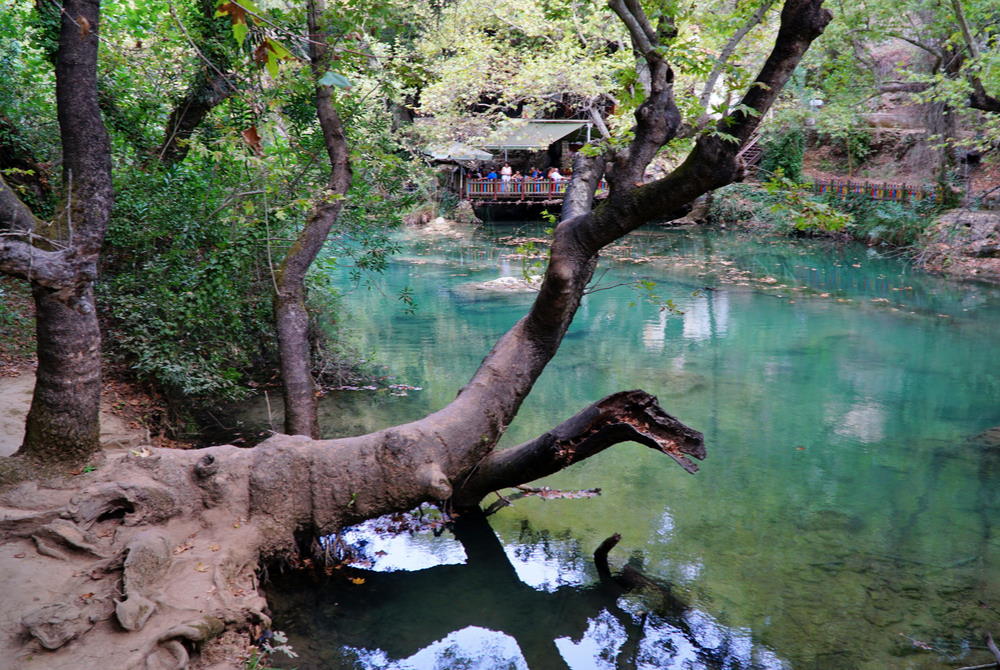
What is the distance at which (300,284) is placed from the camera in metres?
6.73

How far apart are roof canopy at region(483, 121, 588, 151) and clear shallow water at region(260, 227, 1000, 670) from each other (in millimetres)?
14517

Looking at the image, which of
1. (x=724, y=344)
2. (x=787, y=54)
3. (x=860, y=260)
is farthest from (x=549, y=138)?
(x=787, y=54)

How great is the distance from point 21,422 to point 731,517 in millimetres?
6327

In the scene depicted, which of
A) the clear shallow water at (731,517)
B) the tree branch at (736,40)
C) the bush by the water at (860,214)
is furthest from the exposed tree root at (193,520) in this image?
the bush by the water at (860,214)

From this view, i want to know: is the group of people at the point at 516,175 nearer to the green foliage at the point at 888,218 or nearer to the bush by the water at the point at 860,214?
the bush by the water at the point at 860,214

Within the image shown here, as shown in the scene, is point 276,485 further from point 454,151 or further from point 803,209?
point 454,151

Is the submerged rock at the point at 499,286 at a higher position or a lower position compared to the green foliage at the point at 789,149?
lower

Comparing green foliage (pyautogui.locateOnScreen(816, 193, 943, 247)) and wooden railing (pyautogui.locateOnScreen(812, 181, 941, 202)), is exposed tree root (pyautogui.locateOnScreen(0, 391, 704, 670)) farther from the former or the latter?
green foliage (pyautogui.locateOnScreen(816, 193, 943, 247))

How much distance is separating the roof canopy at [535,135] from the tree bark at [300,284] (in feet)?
70.0

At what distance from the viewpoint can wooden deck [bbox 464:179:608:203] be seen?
2917 centimetres

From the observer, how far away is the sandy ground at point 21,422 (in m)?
5.96

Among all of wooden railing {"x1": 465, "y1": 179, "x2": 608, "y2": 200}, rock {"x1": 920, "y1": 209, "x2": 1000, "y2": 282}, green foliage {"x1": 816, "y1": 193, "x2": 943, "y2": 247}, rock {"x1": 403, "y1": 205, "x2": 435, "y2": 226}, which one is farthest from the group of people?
rock {"x1": 920, "y1": 209, "x2": 1000, "y2": 282}

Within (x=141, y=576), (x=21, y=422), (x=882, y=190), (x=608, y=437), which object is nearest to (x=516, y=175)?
(x=882, y=190)

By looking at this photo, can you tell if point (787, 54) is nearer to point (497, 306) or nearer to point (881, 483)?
point (881, 483)
